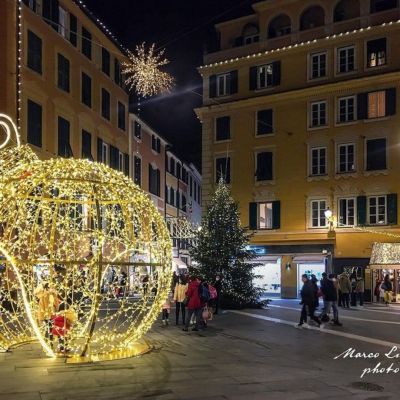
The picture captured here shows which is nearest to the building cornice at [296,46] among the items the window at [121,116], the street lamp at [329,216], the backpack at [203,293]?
the window at [121,116]

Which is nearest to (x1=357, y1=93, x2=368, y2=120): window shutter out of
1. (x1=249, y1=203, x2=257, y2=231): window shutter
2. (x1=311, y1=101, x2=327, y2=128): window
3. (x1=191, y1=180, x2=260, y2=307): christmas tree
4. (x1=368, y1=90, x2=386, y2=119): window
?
(x1=368, y1=90, x2=386, y2=119): window

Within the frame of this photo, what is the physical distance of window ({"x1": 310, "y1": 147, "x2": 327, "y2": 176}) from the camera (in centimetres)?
3276

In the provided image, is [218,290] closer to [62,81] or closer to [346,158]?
[346,158]

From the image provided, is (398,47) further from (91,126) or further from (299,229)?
(91,126)

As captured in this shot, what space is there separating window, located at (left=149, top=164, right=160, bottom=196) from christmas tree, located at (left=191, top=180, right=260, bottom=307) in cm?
1882

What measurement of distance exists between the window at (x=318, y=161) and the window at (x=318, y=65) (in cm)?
423

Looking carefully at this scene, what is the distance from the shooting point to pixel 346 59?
32312mm

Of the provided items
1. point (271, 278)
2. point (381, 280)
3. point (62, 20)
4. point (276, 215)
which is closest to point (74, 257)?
point (62, 20)

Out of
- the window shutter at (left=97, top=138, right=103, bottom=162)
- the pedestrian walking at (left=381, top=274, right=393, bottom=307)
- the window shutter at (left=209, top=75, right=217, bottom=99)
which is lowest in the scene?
the pedestrian walking at (left=381, top=274, right=393, bottom=307)

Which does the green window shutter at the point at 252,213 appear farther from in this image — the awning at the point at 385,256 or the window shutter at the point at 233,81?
the awning at the point at 385,256

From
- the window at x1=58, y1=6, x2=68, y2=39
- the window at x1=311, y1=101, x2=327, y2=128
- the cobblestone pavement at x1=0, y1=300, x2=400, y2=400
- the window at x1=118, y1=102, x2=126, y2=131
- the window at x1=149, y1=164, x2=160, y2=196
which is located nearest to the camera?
the cobblestone pavement at x1=0, y1=300, x2=400, y2=400

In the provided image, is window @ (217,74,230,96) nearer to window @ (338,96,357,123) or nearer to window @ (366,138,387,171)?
window @ (338,96,357,123)

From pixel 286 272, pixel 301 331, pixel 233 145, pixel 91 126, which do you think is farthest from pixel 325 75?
pixel 301 331

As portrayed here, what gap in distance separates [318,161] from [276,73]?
5853 millimetres
